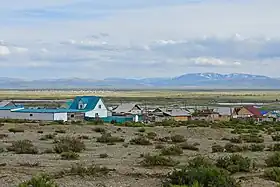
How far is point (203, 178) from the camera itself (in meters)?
13.6

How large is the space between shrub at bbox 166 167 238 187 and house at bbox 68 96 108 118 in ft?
192

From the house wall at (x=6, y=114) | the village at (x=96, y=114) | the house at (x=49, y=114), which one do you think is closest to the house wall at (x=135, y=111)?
the village at (x=96, y=114)

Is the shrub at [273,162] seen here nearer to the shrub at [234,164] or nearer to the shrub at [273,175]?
the shrub at [234,164]

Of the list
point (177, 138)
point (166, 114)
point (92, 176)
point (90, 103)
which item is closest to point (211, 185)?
point (92, 176)

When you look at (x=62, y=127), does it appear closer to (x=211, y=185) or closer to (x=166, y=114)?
(x=211, y=185)

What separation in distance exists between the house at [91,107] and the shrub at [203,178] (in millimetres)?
58572

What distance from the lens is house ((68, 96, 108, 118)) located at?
7390cm

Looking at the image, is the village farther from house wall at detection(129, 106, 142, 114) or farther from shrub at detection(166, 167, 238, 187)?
shrub at detection(166, 167, 238, 187)

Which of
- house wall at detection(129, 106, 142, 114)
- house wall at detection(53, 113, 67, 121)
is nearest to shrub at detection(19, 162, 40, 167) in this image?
house wall at detection(53, 113, 67, 121)

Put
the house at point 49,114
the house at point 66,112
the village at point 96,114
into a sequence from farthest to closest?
1. the village at point 96,114
2. the house at point 66,112
3. the house at point 49,114

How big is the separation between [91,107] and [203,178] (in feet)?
203

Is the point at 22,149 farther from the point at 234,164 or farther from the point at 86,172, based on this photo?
the point at 234,164

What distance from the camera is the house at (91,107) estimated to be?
242 feet

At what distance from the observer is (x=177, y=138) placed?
3192 cm
